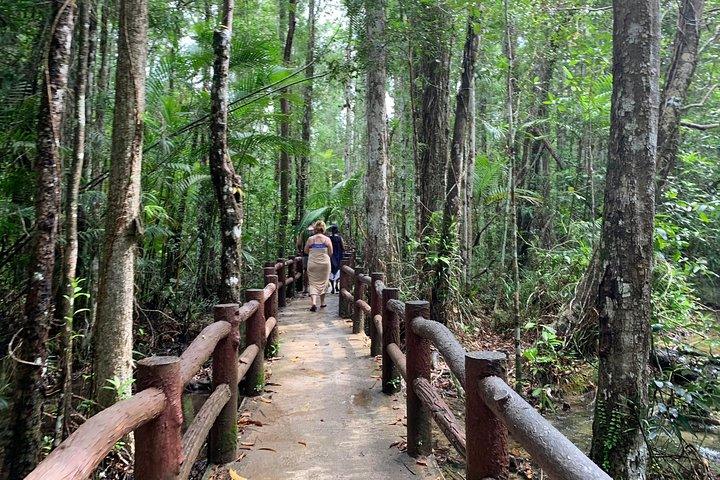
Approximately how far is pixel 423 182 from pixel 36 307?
738cm

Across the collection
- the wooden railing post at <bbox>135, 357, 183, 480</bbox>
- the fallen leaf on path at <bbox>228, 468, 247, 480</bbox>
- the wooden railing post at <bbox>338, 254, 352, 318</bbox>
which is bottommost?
the fallen leaf on path at <bbox>228, 468, 247, 480</bbox>

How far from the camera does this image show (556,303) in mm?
8453

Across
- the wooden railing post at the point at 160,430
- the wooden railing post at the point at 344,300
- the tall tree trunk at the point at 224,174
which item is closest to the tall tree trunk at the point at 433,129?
the wooden railing post at the point at 344,300

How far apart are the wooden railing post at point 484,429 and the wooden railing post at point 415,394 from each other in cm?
111

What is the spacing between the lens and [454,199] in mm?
7602

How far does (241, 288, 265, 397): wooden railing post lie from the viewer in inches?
191

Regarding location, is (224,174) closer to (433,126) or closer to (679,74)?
(433,126)

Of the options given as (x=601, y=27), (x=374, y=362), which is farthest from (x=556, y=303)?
(x=601, y=27)

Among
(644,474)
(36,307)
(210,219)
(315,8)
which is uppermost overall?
(315,8)

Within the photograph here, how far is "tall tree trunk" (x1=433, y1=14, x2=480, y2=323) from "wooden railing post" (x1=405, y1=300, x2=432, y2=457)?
364 cm

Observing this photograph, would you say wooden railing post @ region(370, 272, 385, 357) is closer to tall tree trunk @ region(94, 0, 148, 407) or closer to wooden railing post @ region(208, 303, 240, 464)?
wooden railing post @ region(208, 303, 240, 464)

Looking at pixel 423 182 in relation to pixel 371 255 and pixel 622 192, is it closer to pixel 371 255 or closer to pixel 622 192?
pixel 371 255

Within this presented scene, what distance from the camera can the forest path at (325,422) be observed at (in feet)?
11.1

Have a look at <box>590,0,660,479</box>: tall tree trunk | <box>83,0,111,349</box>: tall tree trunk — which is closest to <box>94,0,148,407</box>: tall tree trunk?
<box>83,0,111,349</box>: tall tree trunk
